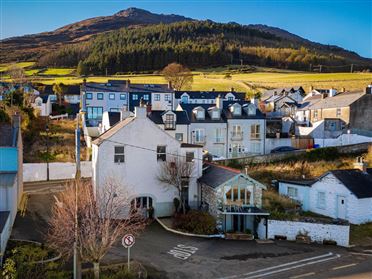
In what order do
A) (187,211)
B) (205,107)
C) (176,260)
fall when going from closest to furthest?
(176,260) < (187,211) < (205,107)

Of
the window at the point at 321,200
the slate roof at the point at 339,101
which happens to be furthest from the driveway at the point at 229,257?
the slate roof at the point at 339,101

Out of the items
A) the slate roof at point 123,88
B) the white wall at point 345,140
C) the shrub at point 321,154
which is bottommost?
the shrub at point 321,154

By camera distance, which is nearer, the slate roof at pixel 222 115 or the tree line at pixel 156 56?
the slate roof at pixel 222 115

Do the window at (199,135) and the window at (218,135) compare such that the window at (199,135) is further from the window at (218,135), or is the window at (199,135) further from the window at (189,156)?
the window at (189,156)

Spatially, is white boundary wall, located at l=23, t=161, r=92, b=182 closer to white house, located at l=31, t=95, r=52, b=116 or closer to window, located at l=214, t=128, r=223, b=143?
window, located at l=214, t=128, r=223, b=143

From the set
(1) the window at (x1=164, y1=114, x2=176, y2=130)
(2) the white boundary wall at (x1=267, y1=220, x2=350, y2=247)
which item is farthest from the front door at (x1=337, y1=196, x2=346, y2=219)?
(1) the window at (x1=164, y1=114, x2=176, y2=130)

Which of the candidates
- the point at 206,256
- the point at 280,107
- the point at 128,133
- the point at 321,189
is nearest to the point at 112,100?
the point at 280,107

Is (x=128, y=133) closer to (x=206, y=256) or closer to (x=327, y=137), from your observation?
(x=206, y=256)
